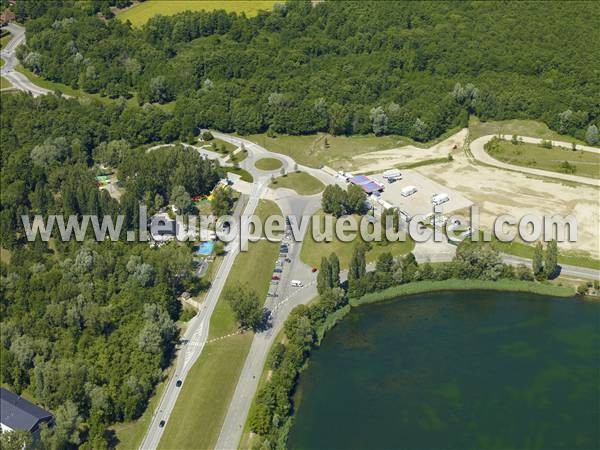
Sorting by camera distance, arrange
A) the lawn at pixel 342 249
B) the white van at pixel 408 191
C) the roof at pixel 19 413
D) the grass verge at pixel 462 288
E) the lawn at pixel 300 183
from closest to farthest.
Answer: the roof at pixel 19 413, the grass verge at pixel 462 288, the lawn at pixel 342 249, the white van at pixel 408 191, the lawn at pixel 300 183

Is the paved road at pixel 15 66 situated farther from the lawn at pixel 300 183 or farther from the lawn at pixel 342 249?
the lawn at pixel 342 249

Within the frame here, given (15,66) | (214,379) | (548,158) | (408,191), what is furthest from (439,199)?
(15,66)

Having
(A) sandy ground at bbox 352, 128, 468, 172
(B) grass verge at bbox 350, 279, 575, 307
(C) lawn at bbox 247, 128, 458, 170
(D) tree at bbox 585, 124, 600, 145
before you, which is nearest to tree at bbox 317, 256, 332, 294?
(B) grass verge at bbox 350, 279, 575, 307

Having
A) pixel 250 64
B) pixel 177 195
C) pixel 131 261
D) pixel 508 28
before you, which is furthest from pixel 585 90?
pixel 131 261

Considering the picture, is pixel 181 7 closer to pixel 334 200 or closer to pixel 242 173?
pixel 242 173

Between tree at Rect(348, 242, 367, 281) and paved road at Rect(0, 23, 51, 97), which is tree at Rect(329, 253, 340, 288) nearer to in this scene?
tree at Rect(348, 242, 367, 281)

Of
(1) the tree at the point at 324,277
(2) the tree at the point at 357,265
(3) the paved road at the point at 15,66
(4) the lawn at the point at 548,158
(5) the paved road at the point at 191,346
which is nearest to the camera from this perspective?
(5) the paved road at the point at 191,346

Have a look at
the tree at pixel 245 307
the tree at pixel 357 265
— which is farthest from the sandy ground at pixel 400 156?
the tree at pixel 245 307

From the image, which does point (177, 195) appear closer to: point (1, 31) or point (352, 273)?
point (352, 273)
